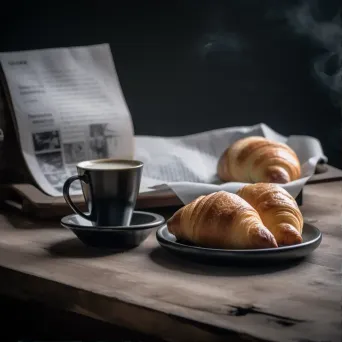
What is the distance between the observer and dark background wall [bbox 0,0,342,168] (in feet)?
5.26

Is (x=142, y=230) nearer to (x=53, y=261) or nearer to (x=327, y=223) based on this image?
(x=53, y=261)

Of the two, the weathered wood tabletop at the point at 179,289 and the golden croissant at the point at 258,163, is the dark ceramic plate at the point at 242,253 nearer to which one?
the weathered wood tabletop at the point at 179,289

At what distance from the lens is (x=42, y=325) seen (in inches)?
46.0

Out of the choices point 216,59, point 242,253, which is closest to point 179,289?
point 242,253

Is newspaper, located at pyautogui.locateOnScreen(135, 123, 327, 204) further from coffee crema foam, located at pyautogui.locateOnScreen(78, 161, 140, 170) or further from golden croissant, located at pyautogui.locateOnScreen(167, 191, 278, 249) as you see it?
golden croissant, located at pyautogui.locateOnScreen(167, 191, 278, 249)

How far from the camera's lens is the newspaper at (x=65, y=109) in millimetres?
1370

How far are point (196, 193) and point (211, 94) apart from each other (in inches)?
21.8

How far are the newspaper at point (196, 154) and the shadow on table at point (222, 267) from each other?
34cm

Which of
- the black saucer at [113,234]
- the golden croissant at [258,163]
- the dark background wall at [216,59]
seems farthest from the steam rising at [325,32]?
the black saucer at [113,234]

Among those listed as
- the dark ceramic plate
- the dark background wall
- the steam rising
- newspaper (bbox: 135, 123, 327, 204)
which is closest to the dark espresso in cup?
the dark ceramic plate

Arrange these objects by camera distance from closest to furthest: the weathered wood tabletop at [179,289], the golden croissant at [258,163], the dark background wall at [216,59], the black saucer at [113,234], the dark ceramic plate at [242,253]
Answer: the weathered wood tabletop at [179,289] < the dark ceramic plate at [242,253] < the black saucer at [113,234] < the golden croissant at [258,163] < the dark background wall at [216,59]

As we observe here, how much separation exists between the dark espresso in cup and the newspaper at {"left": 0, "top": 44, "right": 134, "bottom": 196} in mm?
239

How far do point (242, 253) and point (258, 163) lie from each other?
0.44m

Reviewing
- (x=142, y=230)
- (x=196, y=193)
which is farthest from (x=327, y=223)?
(x=142, y=230)
